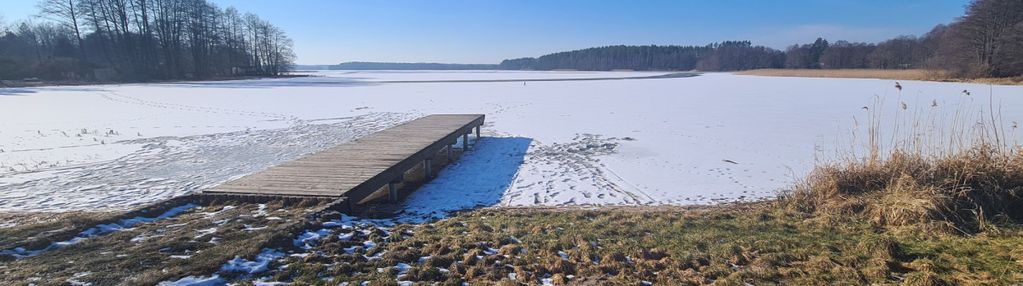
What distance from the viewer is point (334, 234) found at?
162 inches

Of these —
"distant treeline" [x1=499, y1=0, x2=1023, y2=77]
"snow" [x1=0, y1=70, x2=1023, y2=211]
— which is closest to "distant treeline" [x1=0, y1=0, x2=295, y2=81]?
"snow" [x1=0, y1=70, x2=1023, y2=211]

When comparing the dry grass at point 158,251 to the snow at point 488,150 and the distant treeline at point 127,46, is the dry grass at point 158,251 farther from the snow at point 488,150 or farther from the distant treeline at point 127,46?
the distant treeline at point 127,46

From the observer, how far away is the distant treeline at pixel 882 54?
35062mm

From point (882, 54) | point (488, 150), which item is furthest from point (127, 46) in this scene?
point (882, 54)

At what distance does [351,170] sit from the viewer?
20.6 feet

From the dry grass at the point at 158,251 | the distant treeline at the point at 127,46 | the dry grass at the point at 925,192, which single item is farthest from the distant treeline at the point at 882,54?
the distant treeline at the point at 127,46

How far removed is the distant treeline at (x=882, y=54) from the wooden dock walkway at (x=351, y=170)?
42.2 meters

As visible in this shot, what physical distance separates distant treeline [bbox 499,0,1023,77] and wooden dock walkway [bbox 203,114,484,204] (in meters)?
42.2

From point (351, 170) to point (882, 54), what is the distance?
290 ft

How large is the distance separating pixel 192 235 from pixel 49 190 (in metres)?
3.81

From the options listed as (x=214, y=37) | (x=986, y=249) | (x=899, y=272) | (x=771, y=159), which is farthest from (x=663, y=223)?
(x=214, y=37)

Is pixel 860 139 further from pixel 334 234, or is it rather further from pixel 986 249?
pixel 334 234

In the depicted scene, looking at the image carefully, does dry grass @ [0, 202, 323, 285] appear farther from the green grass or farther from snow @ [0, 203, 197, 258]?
the green grass

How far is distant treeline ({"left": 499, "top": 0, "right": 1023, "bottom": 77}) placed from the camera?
35062mm
